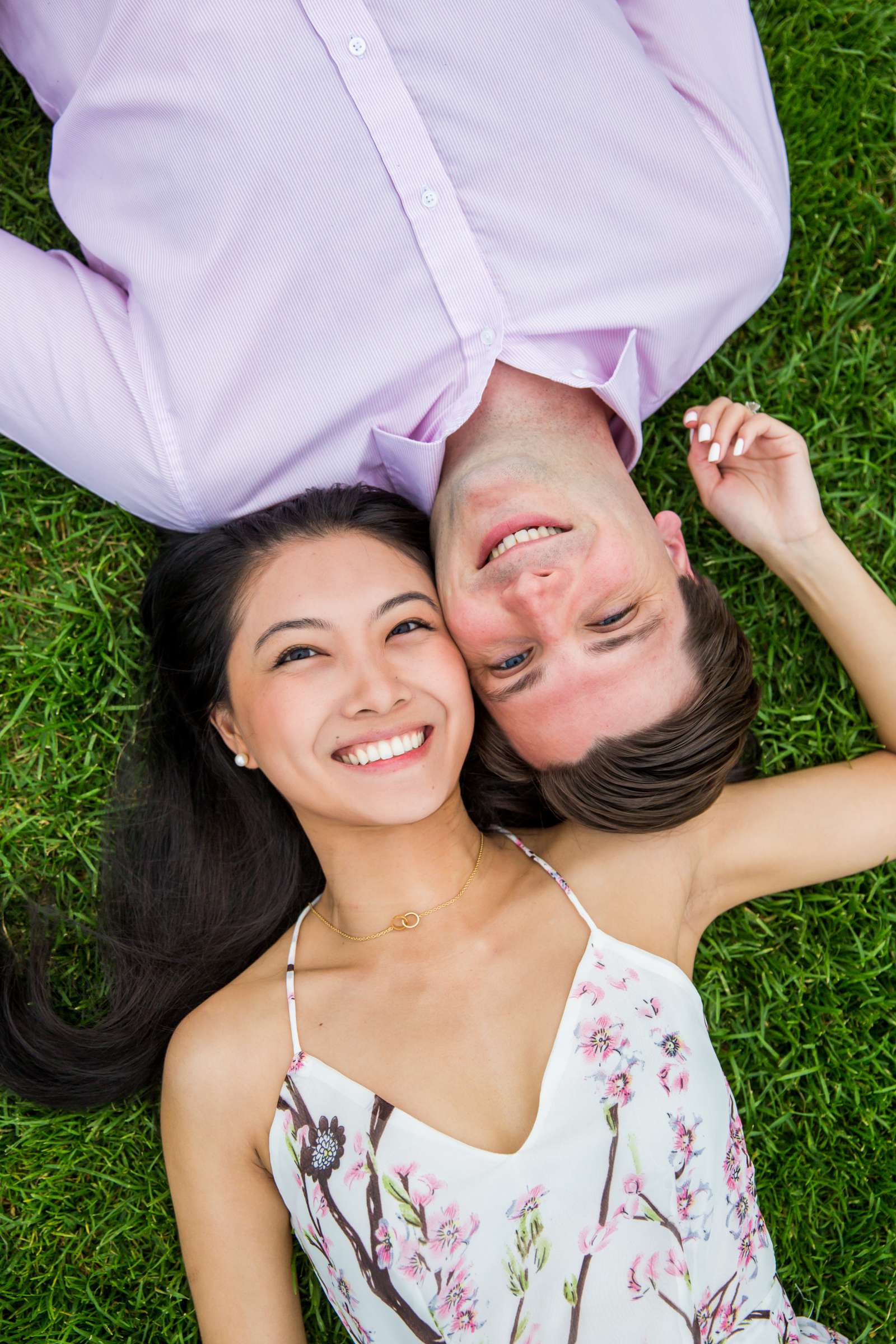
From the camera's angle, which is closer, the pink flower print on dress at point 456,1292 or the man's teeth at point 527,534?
the man's teeth at point 527,534

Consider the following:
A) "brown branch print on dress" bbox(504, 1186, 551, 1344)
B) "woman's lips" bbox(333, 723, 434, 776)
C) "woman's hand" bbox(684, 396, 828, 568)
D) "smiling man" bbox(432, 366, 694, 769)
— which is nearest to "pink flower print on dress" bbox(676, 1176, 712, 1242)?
"brown branch print on dress" bbox(504, 1186, 551, 1344)

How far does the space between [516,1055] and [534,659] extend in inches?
45.0

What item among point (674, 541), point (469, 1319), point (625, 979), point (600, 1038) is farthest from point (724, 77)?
point (469, 1319)

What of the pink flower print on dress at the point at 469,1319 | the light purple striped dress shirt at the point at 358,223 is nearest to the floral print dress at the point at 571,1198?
the pink flower print on dress at the point at 469,1319

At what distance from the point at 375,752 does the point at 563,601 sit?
69 centimetres

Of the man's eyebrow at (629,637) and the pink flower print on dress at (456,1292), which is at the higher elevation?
the man's eyebrow at (629,637)

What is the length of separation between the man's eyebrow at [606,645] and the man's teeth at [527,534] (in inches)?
12.1

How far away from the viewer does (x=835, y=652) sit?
3.47 meters

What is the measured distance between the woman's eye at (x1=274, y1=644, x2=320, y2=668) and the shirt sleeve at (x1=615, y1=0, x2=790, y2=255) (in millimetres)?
1816

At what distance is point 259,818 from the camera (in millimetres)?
3520

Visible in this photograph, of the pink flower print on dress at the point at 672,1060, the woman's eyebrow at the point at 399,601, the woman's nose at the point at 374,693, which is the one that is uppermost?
the woman's eyebrow at the point at 399,601

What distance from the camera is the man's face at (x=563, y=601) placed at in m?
2.53

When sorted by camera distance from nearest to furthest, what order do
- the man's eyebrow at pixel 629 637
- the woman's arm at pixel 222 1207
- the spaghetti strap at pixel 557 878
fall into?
1. the man's eyebrow at pixel 629 637
2. the woman's arm at pixel 222 1207
3. the spaghetti strap at pixel 557 878

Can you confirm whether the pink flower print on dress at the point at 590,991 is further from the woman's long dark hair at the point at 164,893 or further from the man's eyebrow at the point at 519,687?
the man's eyebrow at the point at 519,687
